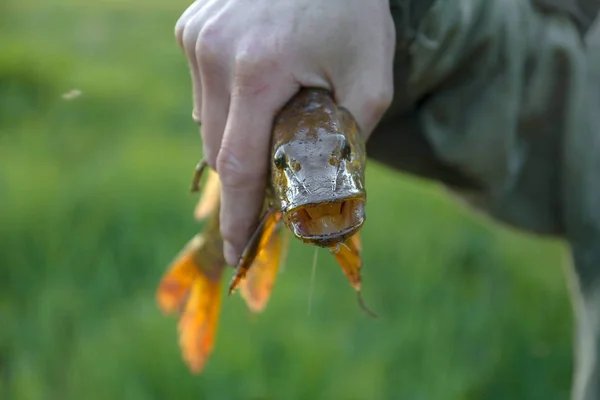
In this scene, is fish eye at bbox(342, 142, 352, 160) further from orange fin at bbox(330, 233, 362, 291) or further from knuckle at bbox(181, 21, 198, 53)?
knuckle at bbox(181, 21, 198, 53)

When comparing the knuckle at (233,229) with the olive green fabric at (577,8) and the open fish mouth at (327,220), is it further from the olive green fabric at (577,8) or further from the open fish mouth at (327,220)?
the olive green fabric at (577,8)

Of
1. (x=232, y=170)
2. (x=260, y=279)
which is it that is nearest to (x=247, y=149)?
(x=232, y=170)

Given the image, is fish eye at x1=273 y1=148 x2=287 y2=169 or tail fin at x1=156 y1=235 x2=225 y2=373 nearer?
fish eye at x1=273 y1=148 x2=287 y2=169

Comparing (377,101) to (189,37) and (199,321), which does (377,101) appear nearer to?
(189,37)

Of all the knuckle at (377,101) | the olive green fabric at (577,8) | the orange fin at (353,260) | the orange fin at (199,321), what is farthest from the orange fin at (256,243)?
the olive green fabric at (577,8)

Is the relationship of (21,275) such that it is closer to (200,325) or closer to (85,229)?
(85,229)

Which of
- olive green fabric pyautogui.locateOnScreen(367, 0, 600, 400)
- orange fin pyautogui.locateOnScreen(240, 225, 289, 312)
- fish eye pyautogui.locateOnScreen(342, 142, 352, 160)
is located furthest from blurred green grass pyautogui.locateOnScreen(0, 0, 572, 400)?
fish eye pyautogui.locateOnScreen(342, 142, 352, 160)
